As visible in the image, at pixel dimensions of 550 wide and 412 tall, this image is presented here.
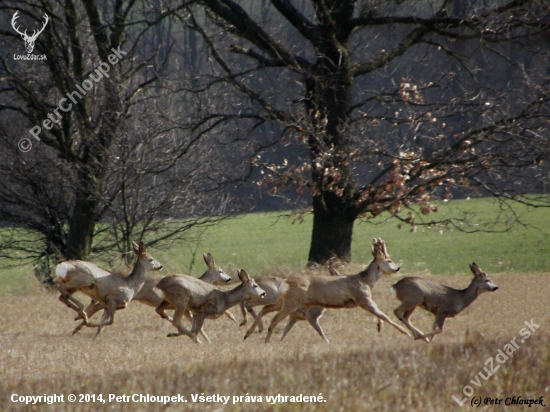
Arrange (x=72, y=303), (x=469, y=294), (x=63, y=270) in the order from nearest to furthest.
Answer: (x=63, y=270) < (x=469, y=294) < (x=72, y=303)

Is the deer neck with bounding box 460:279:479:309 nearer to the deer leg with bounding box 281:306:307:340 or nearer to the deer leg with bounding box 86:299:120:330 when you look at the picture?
the deer leg with bounding box 281:306:307:340

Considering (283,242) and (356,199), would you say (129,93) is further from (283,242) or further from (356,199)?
(283,242)

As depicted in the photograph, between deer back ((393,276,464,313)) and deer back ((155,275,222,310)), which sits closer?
deer back ((155,275,222,310))

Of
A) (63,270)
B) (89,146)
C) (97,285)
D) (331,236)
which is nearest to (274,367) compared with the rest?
(97,285)

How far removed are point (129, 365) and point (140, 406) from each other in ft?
8.47

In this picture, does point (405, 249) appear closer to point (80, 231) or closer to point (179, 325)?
point (80, 231)

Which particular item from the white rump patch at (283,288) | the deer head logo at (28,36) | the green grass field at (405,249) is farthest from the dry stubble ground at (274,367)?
the green grass field at (405,249)

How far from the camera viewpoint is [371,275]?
416 inches

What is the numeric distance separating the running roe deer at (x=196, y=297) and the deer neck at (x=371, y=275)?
4.68 feet

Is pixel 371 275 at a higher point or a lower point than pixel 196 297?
higher

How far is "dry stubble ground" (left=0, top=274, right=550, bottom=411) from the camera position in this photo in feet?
17.6

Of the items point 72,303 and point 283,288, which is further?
point 72,303

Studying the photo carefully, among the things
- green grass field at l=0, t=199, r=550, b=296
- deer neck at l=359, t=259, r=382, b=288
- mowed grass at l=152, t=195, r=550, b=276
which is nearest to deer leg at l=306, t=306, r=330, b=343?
deer neck at l=359, t=259, r=382, b=288

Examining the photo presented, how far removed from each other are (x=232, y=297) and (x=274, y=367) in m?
4.39
